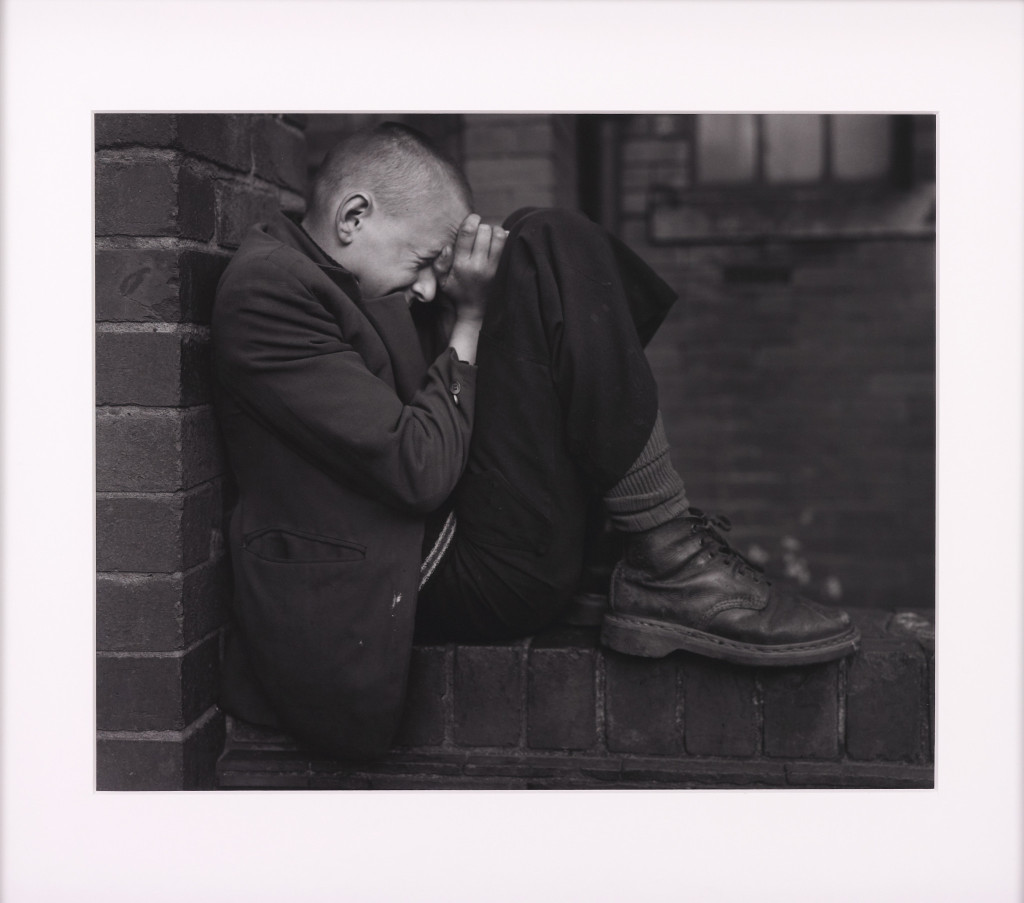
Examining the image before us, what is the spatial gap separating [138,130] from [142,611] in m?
0.81

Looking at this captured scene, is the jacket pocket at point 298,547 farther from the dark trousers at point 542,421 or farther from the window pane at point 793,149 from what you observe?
the window pane at point 793,149

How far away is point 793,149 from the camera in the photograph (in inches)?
165

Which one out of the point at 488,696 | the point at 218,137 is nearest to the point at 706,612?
the point at 488,696

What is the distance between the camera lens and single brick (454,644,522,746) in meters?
2.04

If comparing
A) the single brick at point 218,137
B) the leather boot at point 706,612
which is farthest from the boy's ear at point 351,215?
the leather boot at point 706,612

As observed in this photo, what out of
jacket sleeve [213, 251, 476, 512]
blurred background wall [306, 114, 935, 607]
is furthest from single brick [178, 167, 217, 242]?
blurred background wall [306, 114, 935, 607]

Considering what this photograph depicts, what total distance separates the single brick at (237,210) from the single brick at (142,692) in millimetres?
766

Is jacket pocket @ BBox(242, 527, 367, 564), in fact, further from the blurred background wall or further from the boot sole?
the blurred background wall

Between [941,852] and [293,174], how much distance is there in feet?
6.26

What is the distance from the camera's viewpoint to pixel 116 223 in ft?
6.13

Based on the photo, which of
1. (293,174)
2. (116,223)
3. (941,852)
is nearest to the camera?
(116,223)

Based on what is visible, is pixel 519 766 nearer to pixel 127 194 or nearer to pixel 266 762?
pixel 266 762

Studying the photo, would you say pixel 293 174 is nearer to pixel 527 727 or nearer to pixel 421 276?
pixel 421 276

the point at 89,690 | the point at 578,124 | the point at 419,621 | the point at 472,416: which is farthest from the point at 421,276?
the point at 578,124
